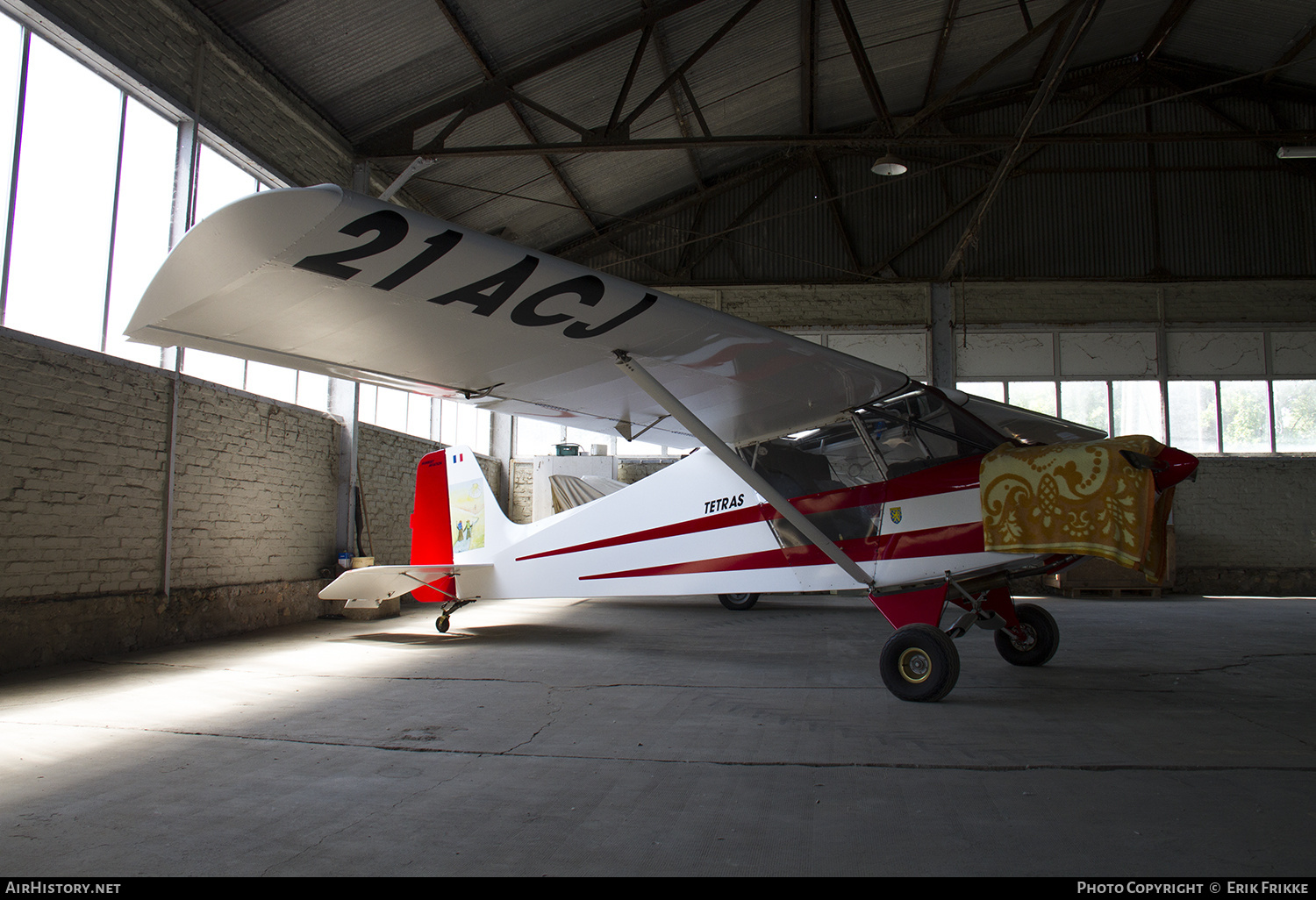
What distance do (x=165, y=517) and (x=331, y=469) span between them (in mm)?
3158

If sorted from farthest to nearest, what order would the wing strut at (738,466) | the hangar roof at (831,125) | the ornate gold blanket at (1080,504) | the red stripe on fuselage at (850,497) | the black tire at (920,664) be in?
the hangar roof at (831,125) → the red stripe on fuselage at (850,497) → the wing strut at (738,466) → the black tire at (920,664) → the ornate gold blanket at (1080,504)

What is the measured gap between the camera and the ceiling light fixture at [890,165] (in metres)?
11.3

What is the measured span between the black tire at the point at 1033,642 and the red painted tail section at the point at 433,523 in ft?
17.9

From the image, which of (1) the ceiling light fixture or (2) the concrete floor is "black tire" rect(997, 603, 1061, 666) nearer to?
(2) the concrete floor

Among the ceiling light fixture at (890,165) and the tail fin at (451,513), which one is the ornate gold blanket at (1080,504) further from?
the ceiling light fixture at (890,165)

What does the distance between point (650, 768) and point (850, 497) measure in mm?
2779

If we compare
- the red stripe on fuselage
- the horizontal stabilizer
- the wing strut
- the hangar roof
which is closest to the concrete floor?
the horizontal stabilizer

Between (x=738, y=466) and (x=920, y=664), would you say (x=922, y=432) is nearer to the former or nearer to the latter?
(x=738, y=466)

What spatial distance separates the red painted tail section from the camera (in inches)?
310

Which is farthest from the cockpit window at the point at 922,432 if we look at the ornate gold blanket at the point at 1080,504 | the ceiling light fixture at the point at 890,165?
the ceiling light fixture at the point at 890,165

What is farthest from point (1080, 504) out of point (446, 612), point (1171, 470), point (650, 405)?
point (446, 612)

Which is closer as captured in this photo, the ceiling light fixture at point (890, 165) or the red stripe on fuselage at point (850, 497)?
the red stripe on fuselage at point (850, 497)

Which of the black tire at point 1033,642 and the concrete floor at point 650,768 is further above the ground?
the black tire at point 1033,642

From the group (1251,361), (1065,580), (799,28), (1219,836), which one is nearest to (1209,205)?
(1251,361)
